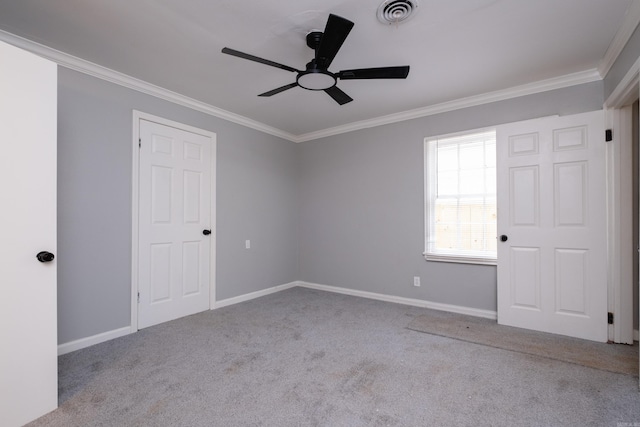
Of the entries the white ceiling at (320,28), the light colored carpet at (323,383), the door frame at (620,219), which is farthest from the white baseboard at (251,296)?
the door frame at (620,219)

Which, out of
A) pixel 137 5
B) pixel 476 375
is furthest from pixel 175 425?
pixel 137 5

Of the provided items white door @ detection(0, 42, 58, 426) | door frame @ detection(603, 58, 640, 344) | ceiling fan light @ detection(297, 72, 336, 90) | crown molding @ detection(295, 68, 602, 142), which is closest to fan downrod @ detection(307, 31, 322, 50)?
ceiling fan light @ detection(297, 72, 336, 90)

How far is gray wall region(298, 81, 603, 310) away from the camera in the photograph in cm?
336

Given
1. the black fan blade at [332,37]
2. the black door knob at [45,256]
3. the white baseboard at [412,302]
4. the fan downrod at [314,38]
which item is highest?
the fan downrod at [314,38]

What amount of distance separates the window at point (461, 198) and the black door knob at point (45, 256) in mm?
3571

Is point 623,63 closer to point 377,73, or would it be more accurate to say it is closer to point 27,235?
point 377,73

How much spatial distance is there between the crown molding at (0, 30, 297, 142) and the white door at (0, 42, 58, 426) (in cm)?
108

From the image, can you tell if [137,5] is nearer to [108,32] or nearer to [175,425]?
[108,32]

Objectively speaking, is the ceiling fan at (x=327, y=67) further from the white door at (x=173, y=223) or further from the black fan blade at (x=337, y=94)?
the white door at (x=173, y=223)

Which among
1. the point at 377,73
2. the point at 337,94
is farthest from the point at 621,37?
the point at 337,94

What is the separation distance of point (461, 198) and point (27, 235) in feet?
12.8

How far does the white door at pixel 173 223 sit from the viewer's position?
3129mm

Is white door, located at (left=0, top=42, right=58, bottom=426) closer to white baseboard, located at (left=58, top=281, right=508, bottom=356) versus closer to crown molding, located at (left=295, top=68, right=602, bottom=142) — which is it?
white baseboard, located at (left=58, top=281, right=508, bottom=356)

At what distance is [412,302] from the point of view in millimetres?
3869
